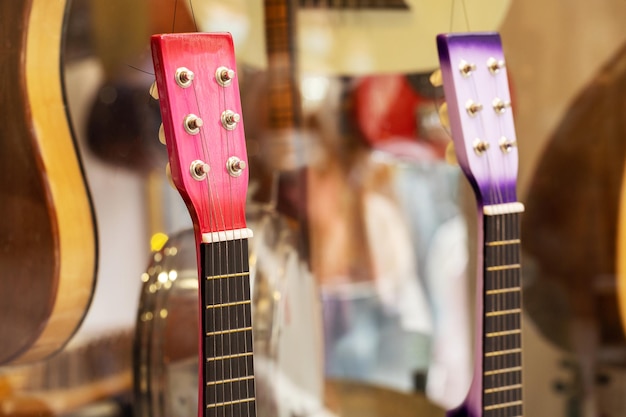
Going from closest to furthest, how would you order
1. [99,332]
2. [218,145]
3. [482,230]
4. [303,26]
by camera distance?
[218,145]
[482,230]
[99,332]
[303,26]

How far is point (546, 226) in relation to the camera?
150 cm

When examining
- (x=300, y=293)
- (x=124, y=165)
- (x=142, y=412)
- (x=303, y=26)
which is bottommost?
(x=142, y=412)

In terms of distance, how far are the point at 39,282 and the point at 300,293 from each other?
36cm

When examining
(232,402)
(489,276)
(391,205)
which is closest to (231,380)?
(232,402)

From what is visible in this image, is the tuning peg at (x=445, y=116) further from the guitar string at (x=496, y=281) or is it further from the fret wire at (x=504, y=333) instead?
the fret wire at (x=504, y=333)

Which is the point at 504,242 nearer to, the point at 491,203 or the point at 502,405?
the point at 491,203

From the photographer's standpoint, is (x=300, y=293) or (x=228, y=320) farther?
(x=300, y=293)

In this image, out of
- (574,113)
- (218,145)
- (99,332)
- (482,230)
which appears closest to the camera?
(218,145)

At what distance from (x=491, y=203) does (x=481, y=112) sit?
11 centimetres

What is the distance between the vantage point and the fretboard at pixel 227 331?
2.91 ft

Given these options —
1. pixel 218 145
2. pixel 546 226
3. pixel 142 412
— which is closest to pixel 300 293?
pixel 142 412

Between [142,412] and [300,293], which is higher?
[300,293]

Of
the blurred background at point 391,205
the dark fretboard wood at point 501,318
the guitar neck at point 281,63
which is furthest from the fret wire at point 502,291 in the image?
the guitar neck at point 281,63

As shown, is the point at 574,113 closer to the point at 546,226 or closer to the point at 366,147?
the point at 546,226
